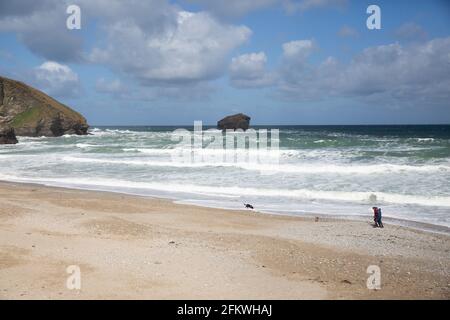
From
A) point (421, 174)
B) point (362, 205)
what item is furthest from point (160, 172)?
point (421, 174)

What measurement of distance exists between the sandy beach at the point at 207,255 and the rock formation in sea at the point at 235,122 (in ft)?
258

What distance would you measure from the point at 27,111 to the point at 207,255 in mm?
63223

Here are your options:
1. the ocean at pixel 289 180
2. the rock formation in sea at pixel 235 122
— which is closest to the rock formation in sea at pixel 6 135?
the ocean at pixel 289 180

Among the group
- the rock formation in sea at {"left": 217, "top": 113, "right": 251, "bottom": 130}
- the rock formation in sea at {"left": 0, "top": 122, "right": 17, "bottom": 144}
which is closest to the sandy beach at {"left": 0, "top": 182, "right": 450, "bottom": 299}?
the rock formation in sea at {"left": 0, "top": 122, "right": 17, "bottom": 144}

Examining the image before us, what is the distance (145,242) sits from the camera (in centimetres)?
920

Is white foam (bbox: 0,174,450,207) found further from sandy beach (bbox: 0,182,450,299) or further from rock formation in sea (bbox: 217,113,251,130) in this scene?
rock formation in sea (bbox: 217,113,251,130)

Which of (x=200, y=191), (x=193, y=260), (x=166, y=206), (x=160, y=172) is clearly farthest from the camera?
(x=160, y=172)

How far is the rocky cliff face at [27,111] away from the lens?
6181 cm

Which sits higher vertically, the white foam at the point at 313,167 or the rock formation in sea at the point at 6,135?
the rock formation in sea at the point at 6,135

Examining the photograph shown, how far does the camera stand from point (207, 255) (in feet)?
27.0

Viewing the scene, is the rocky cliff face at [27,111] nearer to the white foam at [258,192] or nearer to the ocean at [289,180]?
the ocean at [289,180]

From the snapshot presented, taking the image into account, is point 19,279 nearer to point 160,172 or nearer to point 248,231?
point 248,231
